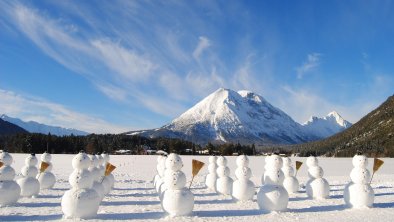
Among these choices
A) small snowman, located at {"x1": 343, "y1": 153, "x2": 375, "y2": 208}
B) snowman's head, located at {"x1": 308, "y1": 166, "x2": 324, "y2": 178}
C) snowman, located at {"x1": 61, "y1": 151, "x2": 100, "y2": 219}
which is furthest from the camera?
snowman's head, located at {"x1": 308, "y1": 166, "x2": 324, "y2": 178}

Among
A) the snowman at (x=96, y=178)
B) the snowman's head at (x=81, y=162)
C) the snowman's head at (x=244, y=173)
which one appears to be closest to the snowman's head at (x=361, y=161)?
the snowman's head at (x=244, y=173)

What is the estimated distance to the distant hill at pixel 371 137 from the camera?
113 metres

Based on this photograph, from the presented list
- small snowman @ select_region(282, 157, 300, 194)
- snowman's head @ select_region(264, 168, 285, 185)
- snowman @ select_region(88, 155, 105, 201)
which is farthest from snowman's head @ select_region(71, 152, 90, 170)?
small snowman @ select_region(282, 157, 300, 194)

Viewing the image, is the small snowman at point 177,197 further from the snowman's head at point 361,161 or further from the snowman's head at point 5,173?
the snowman's head at point 361,161

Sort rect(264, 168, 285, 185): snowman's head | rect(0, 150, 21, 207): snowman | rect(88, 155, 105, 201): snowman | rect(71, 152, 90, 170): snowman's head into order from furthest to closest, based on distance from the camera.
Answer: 1. rect(264, 168, 285, 185): snowman's head
2. rect(88, 155, 105, 201): snowman
3. rect(71, 152, 90, 170): snowman's head
4. rect(0, 150, 21, 207): snowman

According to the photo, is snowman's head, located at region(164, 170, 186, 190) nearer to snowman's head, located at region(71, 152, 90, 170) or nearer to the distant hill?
snowman's head, located at region(71, 152, 90, 170)

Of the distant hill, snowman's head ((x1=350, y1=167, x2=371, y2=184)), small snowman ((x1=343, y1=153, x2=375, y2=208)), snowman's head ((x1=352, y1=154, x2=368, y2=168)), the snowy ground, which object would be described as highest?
the distant hill

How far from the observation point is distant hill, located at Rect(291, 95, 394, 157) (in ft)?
372

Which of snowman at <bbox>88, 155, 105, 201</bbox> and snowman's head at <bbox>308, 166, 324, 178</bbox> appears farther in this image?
snowman's head at <bbox>308, 166, 324, 178</bbox>

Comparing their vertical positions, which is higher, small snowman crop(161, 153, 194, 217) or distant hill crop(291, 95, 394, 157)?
distant hill crop(291, 95, 394, 157)

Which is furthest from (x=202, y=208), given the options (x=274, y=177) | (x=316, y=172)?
(x=316, y=172)

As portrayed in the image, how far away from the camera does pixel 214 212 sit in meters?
13.4

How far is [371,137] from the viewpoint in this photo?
419ft

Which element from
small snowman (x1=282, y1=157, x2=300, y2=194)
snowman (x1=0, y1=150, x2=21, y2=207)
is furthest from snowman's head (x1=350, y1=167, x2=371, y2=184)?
snowman (x1=0, y1=150, x2=21, y2=207)
